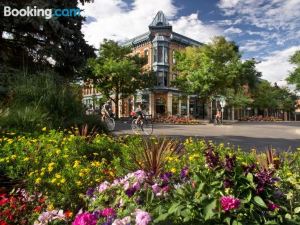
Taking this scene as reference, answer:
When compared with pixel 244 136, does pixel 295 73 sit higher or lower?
higher

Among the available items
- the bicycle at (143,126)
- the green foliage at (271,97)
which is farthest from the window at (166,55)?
the bicycle at (143,126)

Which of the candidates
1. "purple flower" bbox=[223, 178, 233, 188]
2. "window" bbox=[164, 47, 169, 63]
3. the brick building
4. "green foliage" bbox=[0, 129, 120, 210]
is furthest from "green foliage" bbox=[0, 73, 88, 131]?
"window" bbox=[164, 47, 169, 63]

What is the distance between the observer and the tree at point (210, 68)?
38281 millimetres

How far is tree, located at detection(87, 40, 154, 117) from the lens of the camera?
39.3 meters

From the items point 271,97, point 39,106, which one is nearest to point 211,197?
point 39,106

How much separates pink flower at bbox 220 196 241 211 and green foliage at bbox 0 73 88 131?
771 cm

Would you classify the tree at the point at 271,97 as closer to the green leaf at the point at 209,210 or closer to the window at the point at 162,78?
the window at the point at 162,78

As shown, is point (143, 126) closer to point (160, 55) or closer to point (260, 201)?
point (260, 201)

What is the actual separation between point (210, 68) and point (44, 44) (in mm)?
24325

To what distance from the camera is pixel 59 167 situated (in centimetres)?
566

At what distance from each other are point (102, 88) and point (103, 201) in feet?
126

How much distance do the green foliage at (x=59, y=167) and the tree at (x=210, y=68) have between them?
103 ft

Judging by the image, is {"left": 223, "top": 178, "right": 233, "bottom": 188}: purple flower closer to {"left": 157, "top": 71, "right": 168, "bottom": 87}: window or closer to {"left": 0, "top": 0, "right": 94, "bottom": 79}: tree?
{"left": 0, "top": 0, "right": 94, "bottom": 79}: tree

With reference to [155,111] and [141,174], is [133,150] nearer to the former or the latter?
[141,174]
